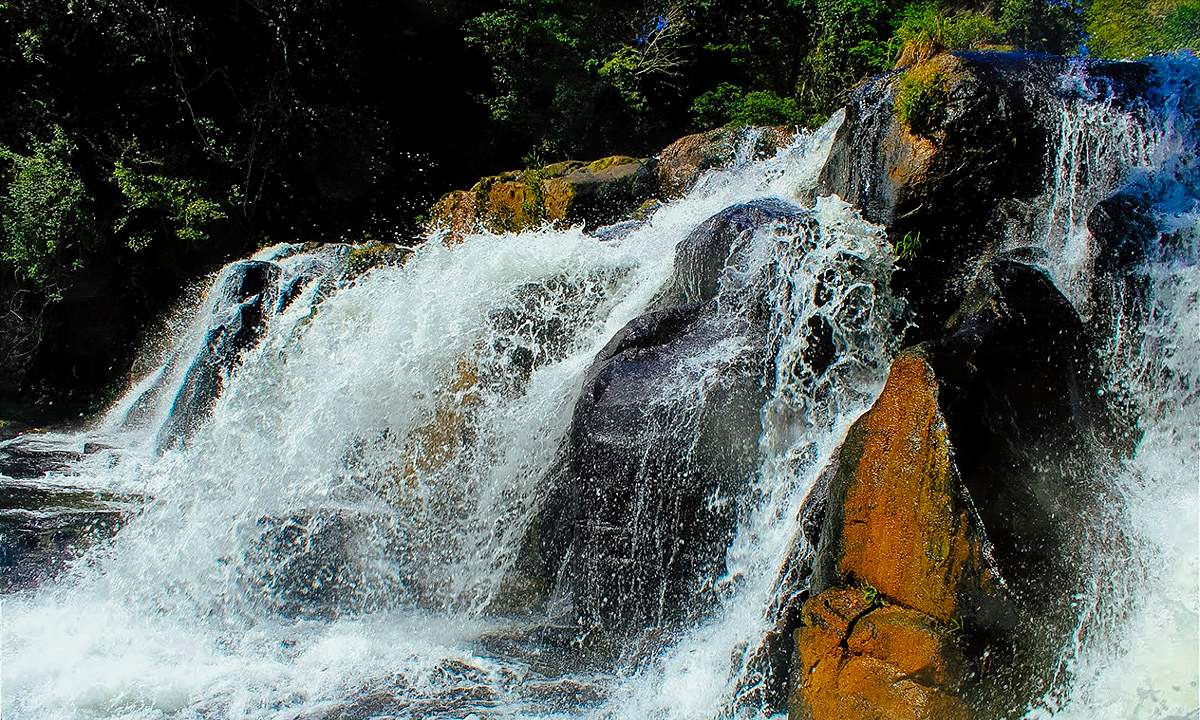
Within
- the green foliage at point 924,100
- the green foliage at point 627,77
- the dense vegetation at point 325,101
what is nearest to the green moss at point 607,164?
the dense vegetation at point 325,101

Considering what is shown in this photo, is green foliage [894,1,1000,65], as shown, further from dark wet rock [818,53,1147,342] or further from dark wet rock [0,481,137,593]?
dark wet rock [0,481,137,593]

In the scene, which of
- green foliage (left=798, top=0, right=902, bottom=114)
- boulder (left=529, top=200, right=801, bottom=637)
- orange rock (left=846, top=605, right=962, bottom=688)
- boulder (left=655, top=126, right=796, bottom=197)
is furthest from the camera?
green foliage (left=798, top=0, right=902, bottom=114)

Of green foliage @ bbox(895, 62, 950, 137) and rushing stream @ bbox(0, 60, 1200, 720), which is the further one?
green foliage @ bbox(895, 62, 950, 137)

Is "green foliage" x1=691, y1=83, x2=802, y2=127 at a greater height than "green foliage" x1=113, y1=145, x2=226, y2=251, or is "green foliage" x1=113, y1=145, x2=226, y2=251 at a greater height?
"green foliage" x1=691, y1=83, x2=802, y2=127

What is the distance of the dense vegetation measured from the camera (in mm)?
11461

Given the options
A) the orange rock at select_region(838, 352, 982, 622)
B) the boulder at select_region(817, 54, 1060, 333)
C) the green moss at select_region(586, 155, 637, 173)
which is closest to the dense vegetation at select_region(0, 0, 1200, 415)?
the green moss at select_region(586, 155, 637, 173)

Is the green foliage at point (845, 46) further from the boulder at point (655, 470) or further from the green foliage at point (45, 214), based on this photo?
the green foliage at point (45, 214)

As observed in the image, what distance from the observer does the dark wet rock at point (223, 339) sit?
→ 9.41 m

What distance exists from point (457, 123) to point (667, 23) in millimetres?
3910

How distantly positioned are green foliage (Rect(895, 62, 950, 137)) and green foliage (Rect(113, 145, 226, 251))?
9151mm

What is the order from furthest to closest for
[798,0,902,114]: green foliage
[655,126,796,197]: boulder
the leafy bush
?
the leafy bush
[798,0,902,114]: green foliage
[655,126,796,197]: boulder

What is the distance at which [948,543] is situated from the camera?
3578mm

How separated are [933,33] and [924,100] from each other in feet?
3.00

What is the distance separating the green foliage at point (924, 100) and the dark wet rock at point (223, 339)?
7.08 m
